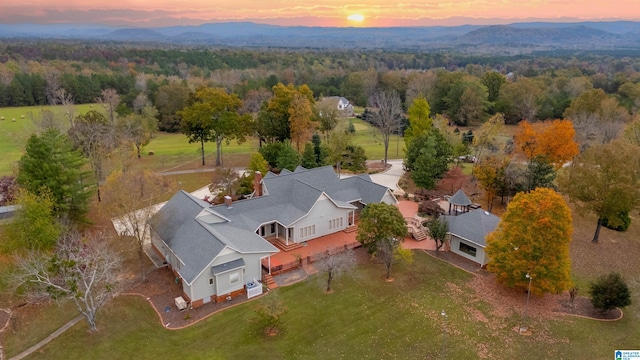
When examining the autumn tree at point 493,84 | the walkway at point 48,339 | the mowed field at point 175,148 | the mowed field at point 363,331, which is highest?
the autumn tree at point 493,84

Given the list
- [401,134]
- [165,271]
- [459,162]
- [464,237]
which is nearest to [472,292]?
[464,237]

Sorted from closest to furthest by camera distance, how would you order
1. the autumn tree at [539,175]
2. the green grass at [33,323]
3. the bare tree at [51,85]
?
the green grass at [33,323], the autumn tree at [539,175], the bare tree at [51,85]

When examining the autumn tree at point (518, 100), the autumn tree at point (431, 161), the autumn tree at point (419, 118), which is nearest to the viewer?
the autumn tree at point (431, 161)

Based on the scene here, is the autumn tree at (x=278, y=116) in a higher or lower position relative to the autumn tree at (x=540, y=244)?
higher

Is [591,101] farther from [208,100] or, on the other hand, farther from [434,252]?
[208,100]

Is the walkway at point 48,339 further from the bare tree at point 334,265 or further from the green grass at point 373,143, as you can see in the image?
the green grass at point 373,143

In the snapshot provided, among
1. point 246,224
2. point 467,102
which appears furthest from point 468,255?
point 467,102

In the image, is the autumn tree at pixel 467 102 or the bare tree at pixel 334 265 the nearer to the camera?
the bare tree at pixel 334 265

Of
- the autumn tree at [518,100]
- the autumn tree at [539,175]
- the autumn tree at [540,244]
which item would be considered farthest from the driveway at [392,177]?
the autumn tree at [518,100]
